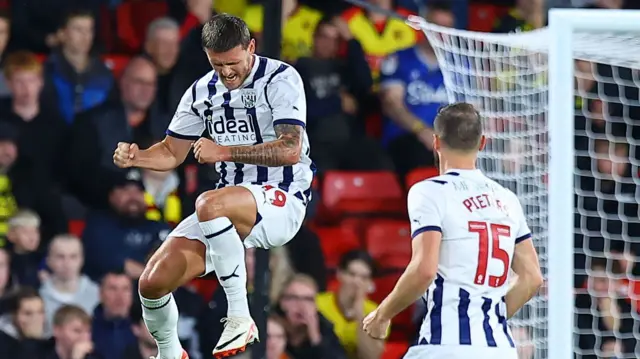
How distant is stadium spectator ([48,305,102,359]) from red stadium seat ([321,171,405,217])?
2.23 m

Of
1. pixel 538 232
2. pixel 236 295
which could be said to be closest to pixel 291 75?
pixel 236 295

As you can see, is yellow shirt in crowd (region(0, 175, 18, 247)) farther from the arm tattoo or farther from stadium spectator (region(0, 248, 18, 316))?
the arm tattoo

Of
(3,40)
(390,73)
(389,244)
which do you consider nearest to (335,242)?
(389,244)

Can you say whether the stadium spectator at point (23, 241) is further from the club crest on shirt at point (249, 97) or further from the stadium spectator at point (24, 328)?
the club crest on shirt at point (249, 97)

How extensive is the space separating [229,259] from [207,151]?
1.92 ft

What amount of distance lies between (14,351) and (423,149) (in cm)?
351

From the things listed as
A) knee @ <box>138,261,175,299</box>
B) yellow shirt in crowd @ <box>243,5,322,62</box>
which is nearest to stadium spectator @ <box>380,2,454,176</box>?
yellow shirt in crowd @ <box>243,5,322,62</box>

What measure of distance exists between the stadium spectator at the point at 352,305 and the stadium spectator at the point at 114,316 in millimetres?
1423

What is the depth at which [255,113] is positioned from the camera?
590 centimetres

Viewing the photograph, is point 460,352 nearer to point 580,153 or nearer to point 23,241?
point 23,241

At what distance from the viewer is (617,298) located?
8953mm

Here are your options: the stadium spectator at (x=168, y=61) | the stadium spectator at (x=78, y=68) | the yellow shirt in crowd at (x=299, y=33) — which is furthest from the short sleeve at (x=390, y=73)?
the stadium spectator at (x=78, y=68)

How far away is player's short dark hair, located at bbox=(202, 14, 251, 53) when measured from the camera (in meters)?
5.58

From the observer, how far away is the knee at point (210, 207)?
18.6 ft
